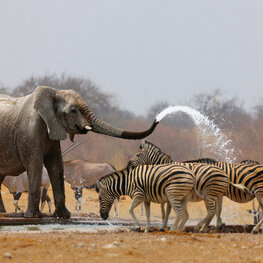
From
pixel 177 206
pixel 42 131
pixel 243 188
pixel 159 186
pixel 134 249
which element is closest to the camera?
pixel 134 249

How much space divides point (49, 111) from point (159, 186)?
298 cm

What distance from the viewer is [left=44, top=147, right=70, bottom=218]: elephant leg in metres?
12.3

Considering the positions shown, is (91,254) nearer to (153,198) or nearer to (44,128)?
(153,198)

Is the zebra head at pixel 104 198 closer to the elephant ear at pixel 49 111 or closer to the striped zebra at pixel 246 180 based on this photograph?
the elephant ear at pixel 49 111

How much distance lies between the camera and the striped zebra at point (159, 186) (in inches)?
380

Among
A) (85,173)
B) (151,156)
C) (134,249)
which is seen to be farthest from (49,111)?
(85,173)

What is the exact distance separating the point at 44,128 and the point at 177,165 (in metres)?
3.04

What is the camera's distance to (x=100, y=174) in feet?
71.6

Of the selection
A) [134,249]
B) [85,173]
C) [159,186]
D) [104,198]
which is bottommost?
[134,249]

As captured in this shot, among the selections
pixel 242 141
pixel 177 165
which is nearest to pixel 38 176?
pixel 177 165

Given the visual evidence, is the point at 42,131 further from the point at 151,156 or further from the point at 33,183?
the point at 151,156

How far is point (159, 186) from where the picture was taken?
989cm

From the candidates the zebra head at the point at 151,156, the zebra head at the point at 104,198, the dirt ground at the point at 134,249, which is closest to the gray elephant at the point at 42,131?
the zebra head at the point at 151,156

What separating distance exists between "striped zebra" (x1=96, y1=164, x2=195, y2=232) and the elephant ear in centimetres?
152
